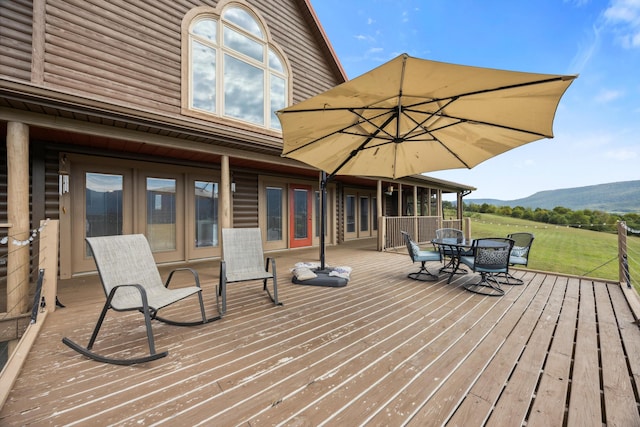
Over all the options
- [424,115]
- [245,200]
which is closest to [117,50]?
[245,200]

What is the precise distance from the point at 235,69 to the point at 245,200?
2.90 metres

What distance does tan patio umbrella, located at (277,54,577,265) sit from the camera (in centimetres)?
198

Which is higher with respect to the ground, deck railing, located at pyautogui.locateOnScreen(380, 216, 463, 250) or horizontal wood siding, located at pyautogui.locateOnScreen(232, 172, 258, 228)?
horizontal wood siding, located at pyautogui.locateOnScreen(232, 172, 258, 228)

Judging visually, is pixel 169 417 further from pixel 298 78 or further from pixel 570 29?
pixel 570 29

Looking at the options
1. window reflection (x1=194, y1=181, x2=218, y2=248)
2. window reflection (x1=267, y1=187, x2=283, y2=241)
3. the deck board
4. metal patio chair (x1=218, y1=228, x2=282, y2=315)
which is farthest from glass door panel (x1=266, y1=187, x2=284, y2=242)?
the deck board

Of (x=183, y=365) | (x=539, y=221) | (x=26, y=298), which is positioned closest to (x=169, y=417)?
(x=183, y=365)

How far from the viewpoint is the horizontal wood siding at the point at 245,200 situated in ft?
21.1

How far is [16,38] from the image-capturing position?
3.95 m

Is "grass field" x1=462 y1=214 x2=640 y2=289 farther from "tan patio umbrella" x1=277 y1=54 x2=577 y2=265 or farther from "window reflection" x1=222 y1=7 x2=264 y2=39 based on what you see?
"window reflection" x1=222 y1=7 x2=264 y2=39

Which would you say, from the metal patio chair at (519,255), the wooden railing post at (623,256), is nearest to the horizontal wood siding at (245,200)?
the metal patio chair at (519,255)

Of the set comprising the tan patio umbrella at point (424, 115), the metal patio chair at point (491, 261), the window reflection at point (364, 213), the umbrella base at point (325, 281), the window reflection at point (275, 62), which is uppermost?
the window reflection at point (275, 62)

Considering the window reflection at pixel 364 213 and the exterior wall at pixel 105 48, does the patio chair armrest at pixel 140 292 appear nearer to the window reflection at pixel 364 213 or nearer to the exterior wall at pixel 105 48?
the exterior wall at pixel 105 48

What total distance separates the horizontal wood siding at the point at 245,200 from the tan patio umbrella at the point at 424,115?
10.6 ft

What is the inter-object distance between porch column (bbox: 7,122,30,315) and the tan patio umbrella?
2.85m
